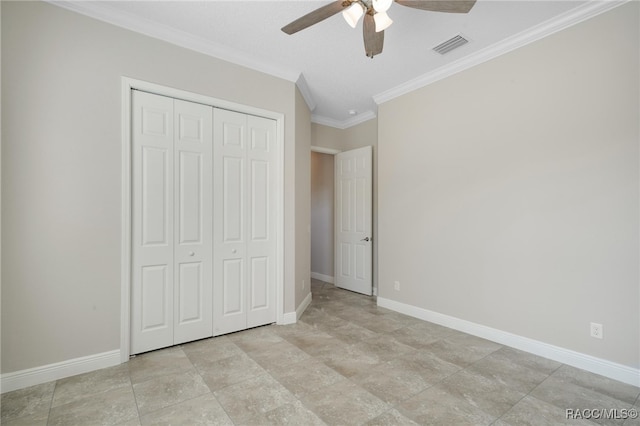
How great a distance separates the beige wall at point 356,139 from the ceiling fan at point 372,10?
2.72m

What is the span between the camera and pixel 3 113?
7.02 feet

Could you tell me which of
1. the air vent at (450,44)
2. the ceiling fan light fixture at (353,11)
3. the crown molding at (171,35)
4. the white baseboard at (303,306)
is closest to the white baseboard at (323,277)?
the white baseboard at (303,306)

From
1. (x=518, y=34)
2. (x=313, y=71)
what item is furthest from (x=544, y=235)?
(x=313, y=71)

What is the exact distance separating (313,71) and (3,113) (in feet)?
9.05

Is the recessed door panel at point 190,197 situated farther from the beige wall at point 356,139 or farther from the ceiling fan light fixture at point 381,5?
the beige wall at point 356,139

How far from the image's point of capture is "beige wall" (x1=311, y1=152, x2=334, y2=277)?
18.8ft

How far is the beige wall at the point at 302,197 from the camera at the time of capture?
3.74 metres

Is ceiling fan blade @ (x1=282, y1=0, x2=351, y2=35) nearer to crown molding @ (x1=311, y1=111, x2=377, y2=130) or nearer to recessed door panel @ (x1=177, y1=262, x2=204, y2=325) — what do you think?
recessed door panel @ (x1=177, y1=262, x2=204, y2=325)

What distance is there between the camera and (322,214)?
233 inches

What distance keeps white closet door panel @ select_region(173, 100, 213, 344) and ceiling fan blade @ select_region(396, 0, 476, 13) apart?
2.11m

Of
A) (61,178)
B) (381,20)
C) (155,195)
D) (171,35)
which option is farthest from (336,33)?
(61,178)

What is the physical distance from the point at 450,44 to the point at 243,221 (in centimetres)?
279

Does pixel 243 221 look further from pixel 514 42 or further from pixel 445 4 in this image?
pixel 514 42

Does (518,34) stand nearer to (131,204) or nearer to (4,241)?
(131,204)
